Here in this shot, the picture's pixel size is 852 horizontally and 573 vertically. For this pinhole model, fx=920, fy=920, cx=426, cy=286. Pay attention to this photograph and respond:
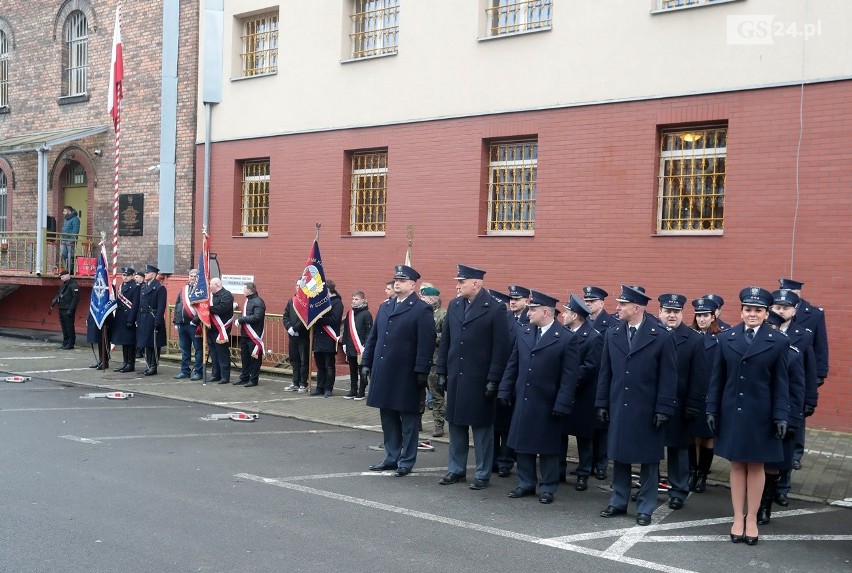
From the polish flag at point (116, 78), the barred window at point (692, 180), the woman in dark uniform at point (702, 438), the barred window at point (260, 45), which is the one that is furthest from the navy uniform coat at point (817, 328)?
the polish flag at point (116, 78)

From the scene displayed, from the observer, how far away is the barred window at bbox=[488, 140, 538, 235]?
15109 millimetres

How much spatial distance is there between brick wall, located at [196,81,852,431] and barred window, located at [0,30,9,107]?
10710 millimetres

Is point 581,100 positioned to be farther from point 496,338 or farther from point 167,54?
point 167,54

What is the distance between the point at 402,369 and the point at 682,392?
273 cm

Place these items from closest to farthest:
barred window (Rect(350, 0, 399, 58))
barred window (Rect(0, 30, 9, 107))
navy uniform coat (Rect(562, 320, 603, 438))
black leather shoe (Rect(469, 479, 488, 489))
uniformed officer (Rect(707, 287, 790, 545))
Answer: uniformed officer (Rect(707, 287, 790, 545)) < black leather shoe (Rect(469, 479, 488, 489)) < navy uniform coat (Rect(562, 320, 603, 438)) < barred window (Rect(350, 0, 399, 58)) < barred window (Rect(0, 30, 9, 107))

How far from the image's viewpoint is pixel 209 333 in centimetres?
1666

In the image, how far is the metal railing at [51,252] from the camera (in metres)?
22.5

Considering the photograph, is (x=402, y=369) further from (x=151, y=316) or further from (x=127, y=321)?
(x=127, y=321)

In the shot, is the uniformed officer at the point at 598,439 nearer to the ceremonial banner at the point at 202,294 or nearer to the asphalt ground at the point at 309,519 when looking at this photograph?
the asphalt ground at the point at 309,519

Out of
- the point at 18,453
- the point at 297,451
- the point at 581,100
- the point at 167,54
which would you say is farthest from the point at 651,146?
the point at 167,54

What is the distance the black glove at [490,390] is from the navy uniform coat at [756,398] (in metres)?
2.26

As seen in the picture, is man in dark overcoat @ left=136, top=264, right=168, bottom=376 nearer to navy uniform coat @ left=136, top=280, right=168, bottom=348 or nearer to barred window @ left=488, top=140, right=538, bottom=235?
navy uniform coat @ left=136, top=280, right=168, bottom=348

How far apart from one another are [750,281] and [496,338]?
206 inches

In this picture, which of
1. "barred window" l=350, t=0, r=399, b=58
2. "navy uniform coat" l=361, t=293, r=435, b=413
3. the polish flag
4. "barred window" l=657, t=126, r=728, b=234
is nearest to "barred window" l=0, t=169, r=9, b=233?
the polish flag
